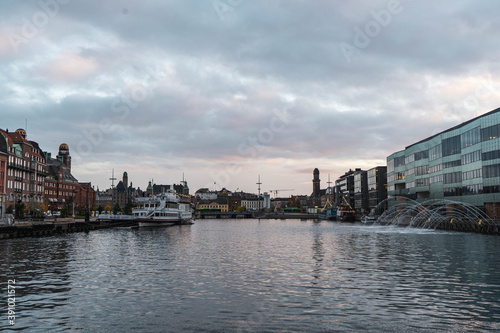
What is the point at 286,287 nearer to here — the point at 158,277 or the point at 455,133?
the point at 158,277

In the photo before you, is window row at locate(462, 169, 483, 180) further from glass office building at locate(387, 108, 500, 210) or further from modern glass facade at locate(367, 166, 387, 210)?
modern glass facade at locate(367, 166, 387, 210)

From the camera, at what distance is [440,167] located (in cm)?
11294

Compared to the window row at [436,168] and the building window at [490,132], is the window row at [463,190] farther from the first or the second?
the building window at [490,132]

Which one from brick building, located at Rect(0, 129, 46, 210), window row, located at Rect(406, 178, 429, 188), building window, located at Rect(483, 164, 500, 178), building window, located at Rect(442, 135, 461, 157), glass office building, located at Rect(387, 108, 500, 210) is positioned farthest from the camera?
window row, located at Rect(406, 178, 429, 188)

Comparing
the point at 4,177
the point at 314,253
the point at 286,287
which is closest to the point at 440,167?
the point at 314,253

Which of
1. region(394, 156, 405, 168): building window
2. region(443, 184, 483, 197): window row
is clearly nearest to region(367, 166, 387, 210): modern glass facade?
region(394, 156, 405, 168): building window

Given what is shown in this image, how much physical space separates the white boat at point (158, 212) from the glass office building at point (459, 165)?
3150 inches

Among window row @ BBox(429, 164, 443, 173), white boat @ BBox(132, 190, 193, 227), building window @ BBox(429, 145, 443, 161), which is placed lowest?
white boat @ BBox(132, 190, 193, 227)

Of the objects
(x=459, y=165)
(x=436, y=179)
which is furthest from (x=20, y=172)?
(x=459, y=165)

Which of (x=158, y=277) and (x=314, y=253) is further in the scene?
(x=314, y=253)

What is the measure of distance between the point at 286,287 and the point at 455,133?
9375 centimetres

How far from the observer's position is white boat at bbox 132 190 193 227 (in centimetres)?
12288

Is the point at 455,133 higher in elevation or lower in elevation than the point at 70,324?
higher

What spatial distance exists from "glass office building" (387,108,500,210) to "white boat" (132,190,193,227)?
80.0 meters
